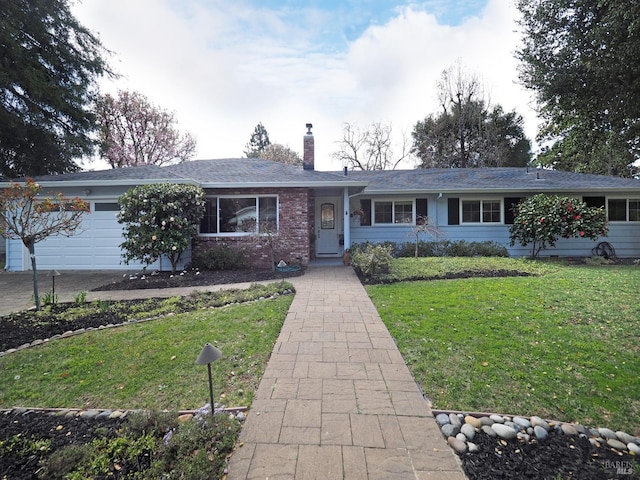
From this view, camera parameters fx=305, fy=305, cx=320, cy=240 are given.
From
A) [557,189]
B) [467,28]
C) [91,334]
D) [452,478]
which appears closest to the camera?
[452,478]

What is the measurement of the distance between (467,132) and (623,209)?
15.6 metres

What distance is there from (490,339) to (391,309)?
1.70 meters

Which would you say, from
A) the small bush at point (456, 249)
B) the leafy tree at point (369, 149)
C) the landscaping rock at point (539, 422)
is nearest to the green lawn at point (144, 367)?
the landscaping rock at point (539, 422)

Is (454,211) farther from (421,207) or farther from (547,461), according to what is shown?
(547,461)

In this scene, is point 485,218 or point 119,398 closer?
point 119,398

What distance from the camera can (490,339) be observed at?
156 inches

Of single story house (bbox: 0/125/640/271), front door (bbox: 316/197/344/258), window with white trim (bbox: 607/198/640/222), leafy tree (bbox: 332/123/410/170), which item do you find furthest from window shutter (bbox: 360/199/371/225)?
leafy tree (bbox: 332/123/410/170)

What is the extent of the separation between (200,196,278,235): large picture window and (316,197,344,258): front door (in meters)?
2.82

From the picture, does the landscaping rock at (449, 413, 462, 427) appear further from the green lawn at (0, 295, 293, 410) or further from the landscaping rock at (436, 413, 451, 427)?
the green lawn at (0, 295, 293, 410)

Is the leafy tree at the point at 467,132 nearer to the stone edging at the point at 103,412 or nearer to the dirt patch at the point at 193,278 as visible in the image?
the dirt patch at the point at 193,278

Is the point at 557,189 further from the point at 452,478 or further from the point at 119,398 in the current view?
the point at 119,398

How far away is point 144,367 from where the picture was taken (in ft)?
11.0

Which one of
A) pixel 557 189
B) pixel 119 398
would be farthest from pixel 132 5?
pixel 557 189

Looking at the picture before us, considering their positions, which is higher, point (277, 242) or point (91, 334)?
point (277, 242)
